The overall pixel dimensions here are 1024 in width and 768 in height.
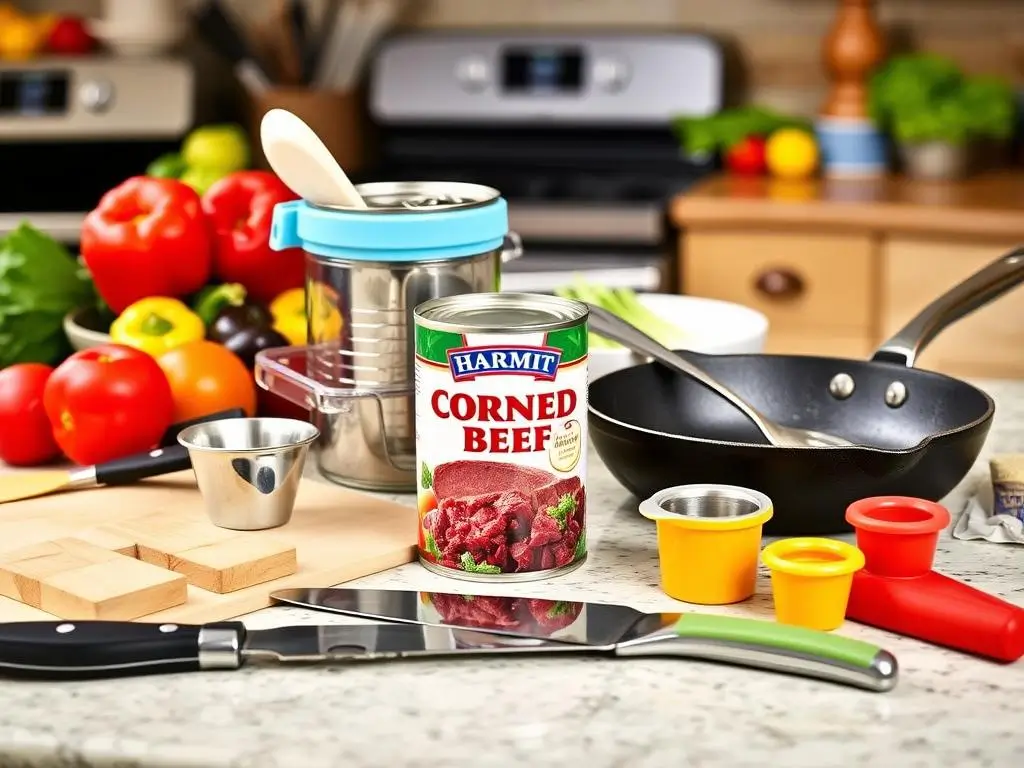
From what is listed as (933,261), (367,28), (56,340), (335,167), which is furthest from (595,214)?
(335,167)

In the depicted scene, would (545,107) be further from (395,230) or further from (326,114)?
(395,230)

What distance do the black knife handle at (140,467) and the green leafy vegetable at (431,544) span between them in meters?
0.29

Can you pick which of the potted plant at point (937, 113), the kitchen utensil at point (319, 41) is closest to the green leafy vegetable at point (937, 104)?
the potted plant at point (937, 113)

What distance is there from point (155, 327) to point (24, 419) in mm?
173

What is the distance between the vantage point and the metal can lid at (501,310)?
1.03 m

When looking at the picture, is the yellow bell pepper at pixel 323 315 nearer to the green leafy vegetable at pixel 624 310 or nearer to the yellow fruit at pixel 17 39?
the green leafy vegetable at pixel 624 310

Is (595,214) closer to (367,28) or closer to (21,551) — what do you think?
(367,28)

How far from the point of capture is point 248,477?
1090mm

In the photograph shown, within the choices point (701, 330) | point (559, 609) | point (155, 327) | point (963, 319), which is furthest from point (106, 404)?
point (963, 319)

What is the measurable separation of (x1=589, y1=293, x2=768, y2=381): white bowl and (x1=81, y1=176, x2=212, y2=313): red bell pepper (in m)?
0.44

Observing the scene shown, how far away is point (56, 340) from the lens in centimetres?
157

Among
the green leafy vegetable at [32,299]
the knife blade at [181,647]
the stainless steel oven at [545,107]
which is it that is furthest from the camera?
the stainless steel oven at [545,107]

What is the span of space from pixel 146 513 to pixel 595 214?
5.49 ft

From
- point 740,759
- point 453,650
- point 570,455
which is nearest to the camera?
point 740,759
